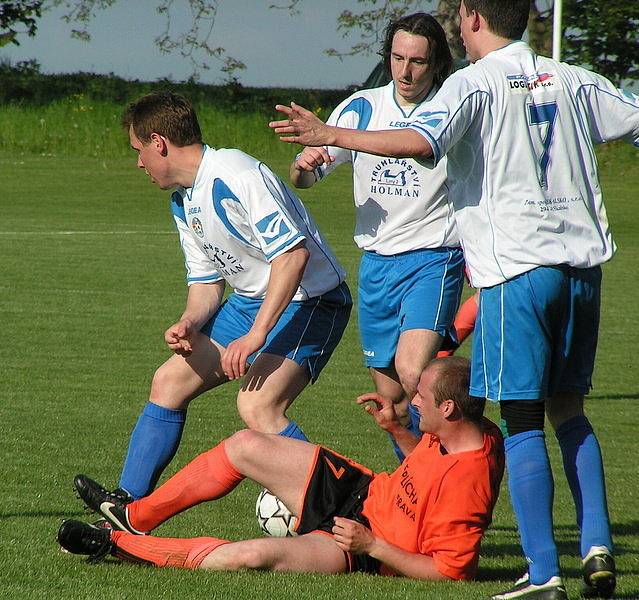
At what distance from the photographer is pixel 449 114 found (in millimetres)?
4141

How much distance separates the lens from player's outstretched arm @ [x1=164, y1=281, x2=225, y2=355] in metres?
5.39

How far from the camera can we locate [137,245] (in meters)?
19.9

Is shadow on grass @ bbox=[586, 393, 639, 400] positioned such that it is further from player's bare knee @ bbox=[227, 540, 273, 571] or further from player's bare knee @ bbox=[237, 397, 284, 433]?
player's bare knee @ bbox=[227, 540, 273, 571]

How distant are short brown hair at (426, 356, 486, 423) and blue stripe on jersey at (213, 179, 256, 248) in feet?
3.83

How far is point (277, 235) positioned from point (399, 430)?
93 cm

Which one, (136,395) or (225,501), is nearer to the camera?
(225,501)

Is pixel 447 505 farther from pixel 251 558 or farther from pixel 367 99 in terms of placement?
pixel 367 99

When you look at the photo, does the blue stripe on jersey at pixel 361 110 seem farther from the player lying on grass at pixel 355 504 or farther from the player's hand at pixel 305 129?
the player's hand at pixel 305 129

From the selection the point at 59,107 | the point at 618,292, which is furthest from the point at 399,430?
the point at 59,107

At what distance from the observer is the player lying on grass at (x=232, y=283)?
5227 mm

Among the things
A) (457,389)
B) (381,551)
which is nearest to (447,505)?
(381,551)

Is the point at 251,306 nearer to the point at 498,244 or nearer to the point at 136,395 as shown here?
the point at 498,244

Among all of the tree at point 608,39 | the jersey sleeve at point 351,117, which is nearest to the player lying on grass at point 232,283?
the jersey sleeve at point 351,117

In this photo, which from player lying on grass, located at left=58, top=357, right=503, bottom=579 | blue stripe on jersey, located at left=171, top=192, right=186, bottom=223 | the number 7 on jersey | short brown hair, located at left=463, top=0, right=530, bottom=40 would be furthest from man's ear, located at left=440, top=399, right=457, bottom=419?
blue stripe on jersey, located at left=171, top=192, right=186, bottom=223
